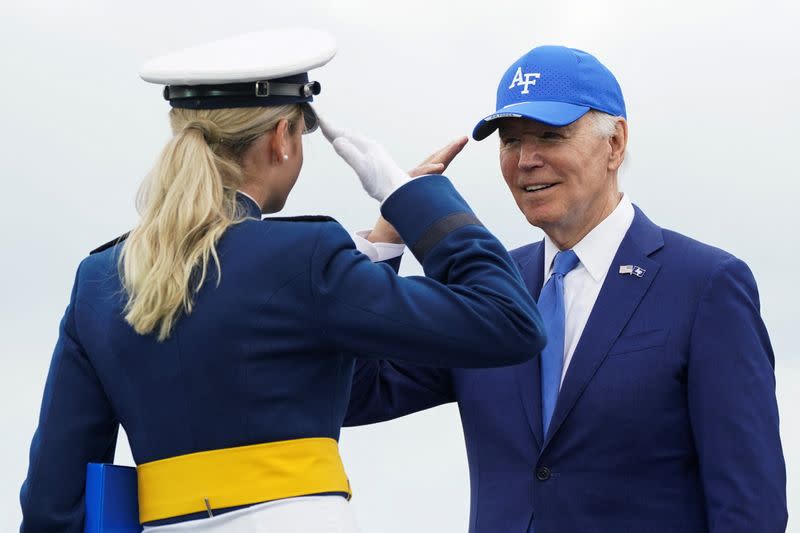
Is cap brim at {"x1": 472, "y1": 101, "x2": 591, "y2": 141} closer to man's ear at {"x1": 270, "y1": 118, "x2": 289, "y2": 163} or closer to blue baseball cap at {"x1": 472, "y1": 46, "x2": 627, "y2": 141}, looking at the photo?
blue baseball cap at {"x1": 472, "y1": 46, "x2": 627, "y2": 141}

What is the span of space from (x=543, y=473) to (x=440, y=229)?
127 centimetres

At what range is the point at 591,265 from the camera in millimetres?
4770

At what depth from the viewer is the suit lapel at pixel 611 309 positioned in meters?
4.48

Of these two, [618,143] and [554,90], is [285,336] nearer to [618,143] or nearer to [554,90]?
[554,90]

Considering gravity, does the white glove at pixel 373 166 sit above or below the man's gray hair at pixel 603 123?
below

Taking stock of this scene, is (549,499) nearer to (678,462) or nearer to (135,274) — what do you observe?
(678,462)

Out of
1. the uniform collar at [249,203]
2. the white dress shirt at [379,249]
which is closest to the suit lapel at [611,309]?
the white dress shirt at [379,249]

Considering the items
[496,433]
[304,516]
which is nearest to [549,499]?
[496,433]

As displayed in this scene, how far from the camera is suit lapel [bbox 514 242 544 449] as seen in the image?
458cm

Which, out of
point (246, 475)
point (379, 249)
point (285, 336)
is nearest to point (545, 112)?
point (379, 249)

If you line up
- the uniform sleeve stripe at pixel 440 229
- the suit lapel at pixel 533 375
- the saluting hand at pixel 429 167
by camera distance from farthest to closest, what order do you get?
the suit lapel at pixel 533 375
the saluting hand at pixel 429 167
the uniform sleeve stripe at pixel 440 229

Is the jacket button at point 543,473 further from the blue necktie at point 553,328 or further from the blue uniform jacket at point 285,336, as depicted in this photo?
the blue uniform jacket at point 285,336

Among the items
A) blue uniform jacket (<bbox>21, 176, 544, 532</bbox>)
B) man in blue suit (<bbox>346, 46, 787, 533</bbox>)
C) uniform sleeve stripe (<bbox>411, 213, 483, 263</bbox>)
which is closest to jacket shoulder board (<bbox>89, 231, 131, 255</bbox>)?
blue uniform jacket (<bbox>21, 176, 544, 532</bbox>)

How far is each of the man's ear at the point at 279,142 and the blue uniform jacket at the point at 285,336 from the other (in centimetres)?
15
